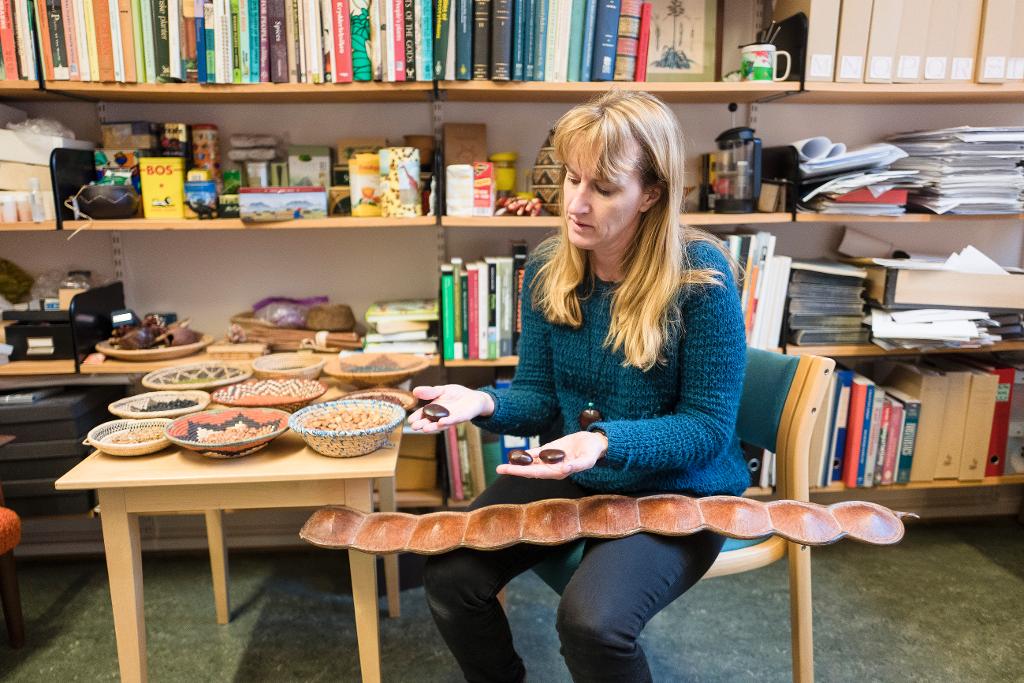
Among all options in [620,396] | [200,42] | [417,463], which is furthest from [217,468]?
[200,42]

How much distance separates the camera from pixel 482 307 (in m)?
2.10

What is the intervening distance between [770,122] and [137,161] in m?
1.87

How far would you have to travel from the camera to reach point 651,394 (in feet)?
4.66

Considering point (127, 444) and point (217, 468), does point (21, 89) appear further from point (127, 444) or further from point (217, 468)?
point (217, 468)

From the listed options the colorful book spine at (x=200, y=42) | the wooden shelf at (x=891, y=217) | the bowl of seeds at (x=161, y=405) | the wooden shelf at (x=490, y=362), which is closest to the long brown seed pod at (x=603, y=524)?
the bowl of seeds at (x=161, y=405)

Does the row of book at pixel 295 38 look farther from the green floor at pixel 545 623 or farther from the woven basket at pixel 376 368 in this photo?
the green floor at pixel 545 623

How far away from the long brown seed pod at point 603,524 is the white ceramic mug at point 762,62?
1211 mm

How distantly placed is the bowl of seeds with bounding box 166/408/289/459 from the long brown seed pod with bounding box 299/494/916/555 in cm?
20

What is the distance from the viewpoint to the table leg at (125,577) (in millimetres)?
1385

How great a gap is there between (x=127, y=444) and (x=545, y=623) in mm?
1179

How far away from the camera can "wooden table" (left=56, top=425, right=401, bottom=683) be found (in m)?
1.36

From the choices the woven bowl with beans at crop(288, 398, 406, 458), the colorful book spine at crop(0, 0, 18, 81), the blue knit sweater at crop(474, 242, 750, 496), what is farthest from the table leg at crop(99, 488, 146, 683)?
the colorful book spine at crop(0, 0, 18, 81)

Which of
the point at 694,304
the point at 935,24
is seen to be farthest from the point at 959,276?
the point at 694,304

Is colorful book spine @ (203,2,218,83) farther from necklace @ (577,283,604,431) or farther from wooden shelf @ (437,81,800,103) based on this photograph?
necklace @ (577,283,604,431)
